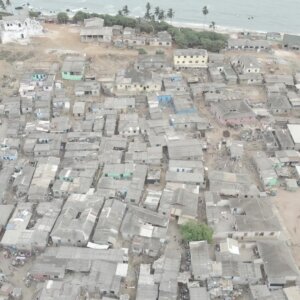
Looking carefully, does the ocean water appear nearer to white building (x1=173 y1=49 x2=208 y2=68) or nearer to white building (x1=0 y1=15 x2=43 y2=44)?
white building (x1=0 y1=15 x2=43 y2=44)

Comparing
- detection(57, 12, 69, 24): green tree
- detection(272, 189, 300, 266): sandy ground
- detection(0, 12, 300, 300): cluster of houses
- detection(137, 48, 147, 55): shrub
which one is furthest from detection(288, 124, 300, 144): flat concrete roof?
detection(57, 12, 69, 24): green tree

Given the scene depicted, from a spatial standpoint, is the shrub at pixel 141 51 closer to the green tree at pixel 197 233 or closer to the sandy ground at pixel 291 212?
the sandy ground at pixel 291 212

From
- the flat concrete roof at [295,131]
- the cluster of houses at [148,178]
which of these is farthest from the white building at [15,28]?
the flat concrete roof at [295,131]

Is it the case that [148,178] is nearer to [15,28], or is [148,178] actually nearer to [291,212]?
[291,212]

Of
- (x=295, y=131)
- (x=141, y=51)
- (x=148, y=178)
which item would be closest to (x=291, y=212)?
(x=295, y=131)

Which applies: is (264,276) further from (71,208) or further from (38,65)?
(38,65)

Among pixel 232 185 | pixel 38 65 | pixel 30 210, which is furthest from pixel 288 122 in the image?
pixel 38 65
